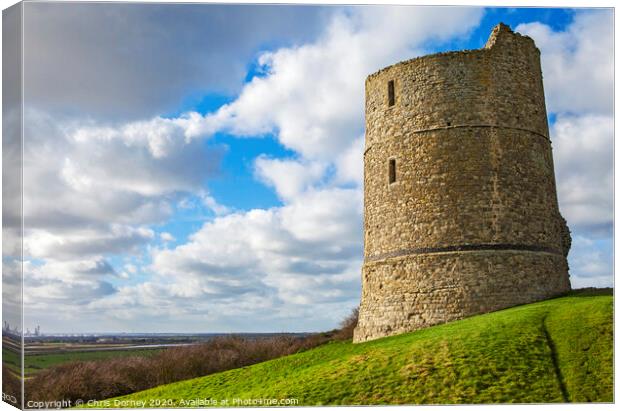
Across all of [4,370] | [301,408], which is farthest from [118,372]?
[301,408]

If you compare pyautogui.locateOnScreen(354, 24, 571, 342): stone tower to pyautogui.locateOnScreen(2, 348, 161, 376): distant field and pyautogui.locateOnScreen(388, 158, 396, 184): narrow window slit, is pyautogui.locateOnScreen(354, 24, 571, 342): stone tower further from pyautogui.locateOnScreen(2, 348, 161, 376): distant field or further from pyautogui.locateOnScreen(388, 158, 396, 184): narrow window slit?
pyautogui.locateOnScreen(2, 348, 161, 376): distant field

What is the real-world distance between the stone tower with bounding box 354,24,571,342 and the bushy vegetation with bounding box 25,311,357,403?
5.91 metres

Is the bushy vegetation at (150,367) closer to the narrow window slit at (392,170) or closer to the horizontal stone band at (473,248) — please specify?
the horizontal stone band at (473,248)

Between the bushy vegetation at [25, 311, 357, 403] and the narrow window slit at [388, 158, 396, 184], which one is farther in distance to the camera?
the narrow window slit at [388, 158, 396, 184]

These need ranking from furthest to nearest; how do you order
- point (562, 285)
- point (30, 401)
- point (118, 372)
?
1. point (562, 285)
2. point (118, 372)
3. point (30, 401)

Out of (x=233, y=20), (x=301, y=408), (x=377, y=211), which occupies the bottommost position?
(x=301, y=408)

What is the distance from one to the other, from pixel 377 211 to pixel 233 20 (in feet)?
29.6

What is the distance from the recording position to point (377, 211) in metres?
23.0

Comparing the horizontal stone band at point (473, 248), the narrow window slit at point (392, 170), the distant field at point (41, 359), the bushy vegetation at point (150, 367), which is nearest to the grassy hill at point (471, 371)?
the bushy vegetation at point (150, 367)

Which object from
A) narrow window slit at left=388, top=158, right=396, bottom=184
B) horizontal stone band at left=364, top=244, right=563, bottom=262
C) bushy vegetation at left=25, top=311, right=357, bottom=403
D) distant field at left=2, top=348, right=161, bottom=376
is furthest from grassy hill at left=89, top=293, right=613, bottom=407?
narrow window slit at left=388, top=158, right=396, bottom=184

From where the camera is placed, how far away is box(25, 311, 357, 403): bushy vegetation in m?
15.5

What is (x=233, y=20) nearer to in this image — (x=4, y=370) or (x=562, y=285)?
(x=4, y=370)

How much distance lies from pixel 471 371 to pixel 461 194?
7.53 m

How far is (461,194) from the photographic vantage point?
21.3 m
